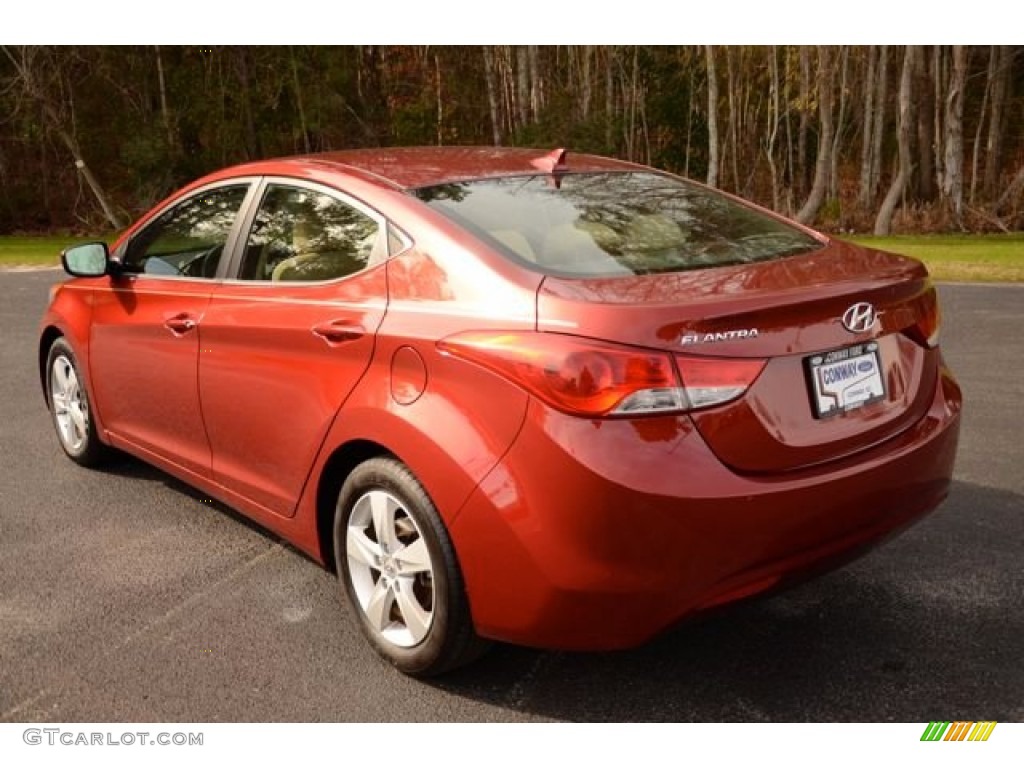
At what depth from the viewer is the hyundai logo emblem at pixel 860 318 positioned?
2.65 meters

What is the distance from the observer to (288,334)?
3266 mm

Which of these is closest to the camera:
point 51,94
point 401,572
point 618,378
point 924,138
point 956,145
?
point 618,378

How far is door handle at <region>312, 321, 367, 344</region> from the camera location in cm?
298

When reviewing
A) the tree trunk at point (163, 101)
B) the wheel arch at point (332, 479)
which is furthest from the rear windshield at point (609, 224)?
the tree trunk at point (163, 101)

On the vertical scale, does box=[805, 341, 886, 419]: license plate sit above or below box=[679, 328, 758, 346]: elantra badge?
below

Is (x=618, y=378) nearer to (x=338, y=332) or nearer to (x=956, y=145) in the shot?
(x=338, y=332)

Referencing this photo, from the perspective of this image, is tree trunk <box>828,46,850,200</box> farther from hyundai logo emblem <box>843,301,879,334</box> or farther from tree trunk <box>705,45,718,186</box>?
hyundai logo emblem <box>843,301,879,334</box>

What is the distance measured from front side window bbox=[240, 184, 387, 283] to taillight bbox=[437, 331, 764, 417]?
0.88 metres

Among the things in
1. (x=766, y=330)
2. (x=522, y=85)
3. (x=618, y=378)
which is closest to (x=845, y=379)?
(x=766, y=330)

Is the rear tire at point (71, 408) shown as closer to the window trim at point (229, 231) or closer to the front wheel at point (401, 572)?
the window trim at point (229, 231)

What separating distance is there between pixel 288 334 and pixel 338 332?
295 millimetres

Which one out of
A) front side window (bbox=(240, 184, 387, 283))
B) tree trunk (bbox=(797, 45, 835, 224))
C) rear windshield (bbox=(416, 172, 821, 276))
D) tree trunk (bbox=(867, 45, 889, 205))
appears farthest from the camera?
tree trunk (bbox=(867, 45, 889, 205))

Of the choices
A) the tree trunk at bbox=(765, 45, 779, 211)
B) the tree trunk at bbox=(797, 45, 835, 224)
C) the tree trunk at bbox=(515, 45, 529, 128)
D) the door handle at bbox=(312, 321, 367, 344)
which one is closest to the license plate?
the door handle at bbox=(312, 321, 367, 344)

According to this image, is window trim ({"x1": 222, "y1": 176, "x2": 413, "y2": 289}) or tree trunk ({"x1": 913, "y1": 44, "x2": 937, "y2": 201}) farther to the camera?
tree trunk ({"x1": 913, "y1": 44, "x2": 937, "y2": 201})
